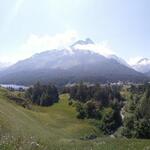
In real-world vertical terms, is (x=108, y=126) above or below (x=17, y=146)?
below

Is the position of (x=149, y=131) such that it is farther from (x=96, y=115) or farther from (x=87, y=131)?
(x=96, y=115)

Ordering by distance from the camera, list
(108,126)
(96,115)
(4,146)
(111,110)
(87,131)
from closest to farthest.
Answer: (4,146) → (87,131) → (108,126) → (111,110) → (96,115)

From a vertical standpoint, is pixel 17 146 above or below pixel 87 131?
above

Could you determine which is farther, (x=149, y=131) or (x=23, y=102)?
(x=23, y=102)

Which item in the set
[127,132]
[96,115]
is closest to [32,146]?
[127,132]

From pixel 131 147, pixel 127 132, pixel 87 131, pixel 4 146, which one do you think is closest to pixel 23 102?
pixel 87 131

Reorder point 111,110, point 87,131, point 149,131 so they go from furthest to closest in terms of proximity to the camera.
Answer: point 111,110 → point 87,131 → point 149,131

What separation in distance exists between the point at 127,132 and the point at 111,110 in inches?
2131

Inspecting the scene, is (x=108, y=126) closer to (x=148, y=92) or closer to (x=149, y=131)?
(x=148, y=92)

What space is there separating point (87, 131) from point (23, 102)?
21020mm

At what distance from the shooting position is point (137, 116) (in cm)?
10962

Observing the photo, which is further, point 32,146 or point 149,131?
point 149,131

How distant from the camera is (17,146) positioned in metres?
18.2

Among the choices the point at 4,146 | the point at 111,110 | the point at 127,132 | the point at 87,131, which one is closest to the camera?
the point at 4,146
